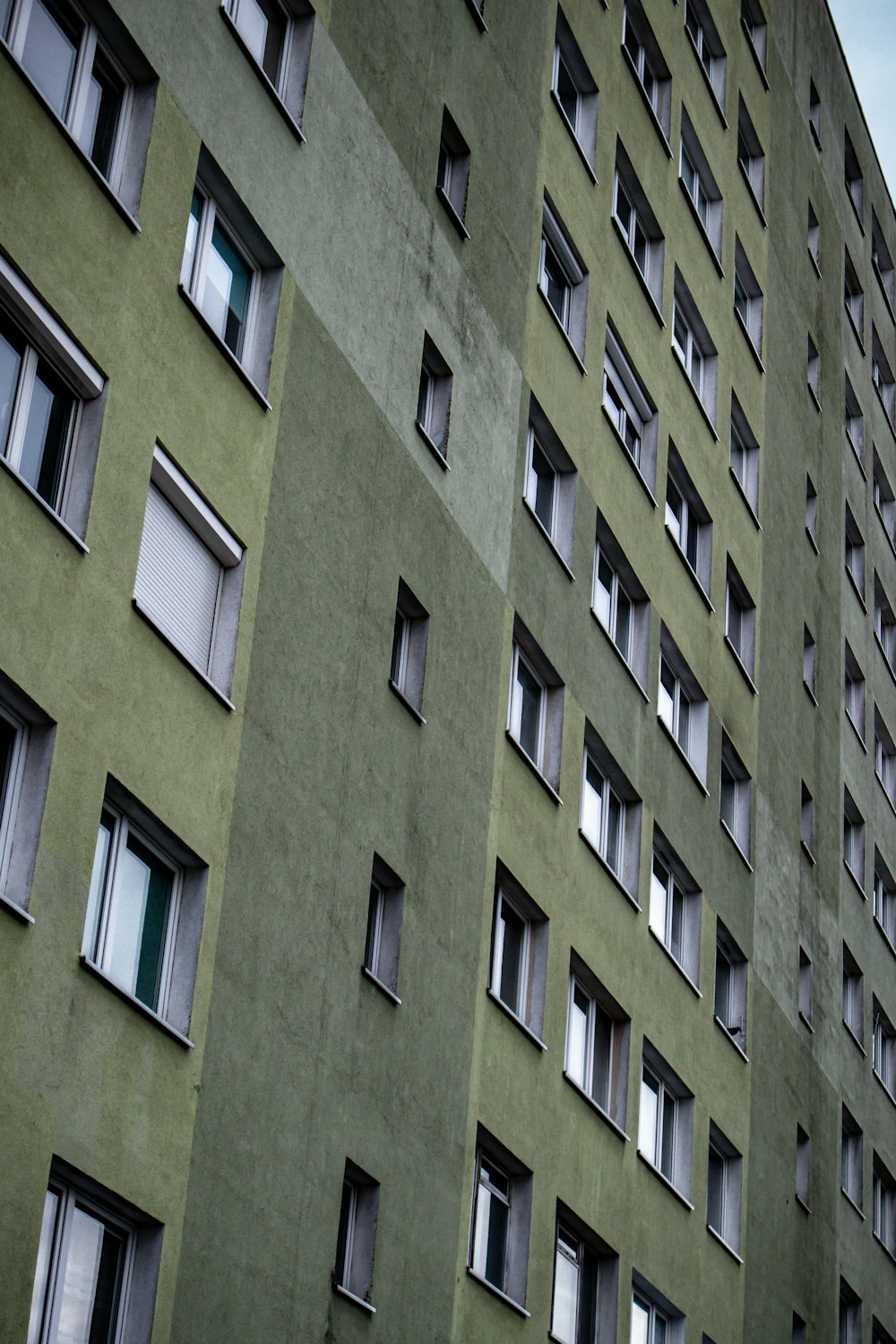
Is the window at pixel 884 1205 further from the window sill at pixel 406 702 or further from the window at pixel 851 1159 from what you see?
the window sill at pixel 406 702

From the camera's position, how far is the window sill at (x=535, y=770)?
24.7 metres

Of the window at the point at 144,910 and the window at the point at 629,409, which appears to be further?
the window at the point at 629,409

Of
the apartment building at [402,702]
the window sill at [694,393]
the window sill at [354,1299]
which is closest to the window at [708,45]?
the apartment building at [402,702]

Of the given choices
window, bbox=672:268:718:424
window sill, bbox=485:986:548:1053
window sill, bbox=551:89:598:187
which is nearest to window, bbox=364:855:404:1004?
window sill, bbox=485:986:548:1053

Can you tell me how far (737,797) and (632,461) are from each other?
23.9 ft

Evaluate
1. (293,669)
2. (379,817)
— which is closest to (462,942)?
(379,817)

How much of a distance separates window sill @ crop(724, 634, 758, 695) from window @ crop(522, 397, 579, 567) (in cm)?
693

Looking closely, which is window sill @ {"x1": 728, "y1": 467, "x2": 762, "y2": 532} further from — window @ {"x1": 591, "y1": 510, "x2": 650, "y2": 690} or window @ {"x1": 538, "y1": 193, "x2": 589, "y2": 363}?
window @ {"x1": 538, "y1": 193, "x2": 589, "y2": 363}

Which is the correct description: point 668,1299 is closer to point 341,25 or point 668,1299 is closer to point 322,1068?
A: point 322,1068

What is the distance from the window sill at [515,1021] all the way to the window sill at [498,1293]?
2.84 m

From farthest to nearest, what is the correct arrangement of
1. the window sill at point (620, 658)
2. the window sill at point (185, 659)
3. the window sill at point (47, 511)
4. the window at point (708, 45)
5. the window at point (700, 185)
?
the window at point (708, 45) → the window at point (700, 185) → the window sill at point (620, 658) → the window sill at point (185, 659) → the window sill at point (47, 511)

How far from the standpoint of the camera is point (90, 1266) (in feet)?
52.2

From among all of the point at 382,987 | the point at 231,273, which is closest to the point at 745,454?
the point at 231,273

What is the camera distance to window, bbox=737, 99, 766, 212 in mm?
39844
